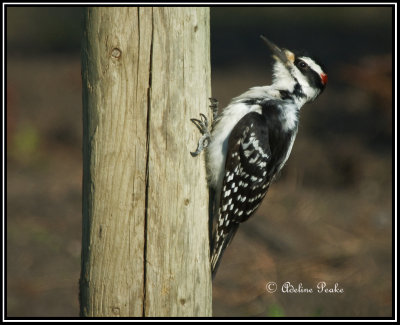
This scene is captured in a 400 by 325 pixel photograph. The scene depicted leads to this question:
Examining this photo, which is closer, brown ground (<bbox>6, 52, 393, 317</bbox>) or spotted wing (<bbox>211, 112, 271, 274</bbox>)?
spotted wing (<bbox>211, 112, 271, 274</bbox>)

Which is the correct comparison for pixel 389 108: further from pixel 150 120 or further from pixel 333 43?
pixel 150 120

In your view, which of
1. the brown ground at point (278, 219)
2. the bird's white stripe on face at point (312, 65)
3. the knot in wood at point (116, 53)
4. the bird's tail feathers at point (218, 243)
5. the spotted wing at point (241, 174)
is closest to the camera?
the knot in wood at point (116, 53)

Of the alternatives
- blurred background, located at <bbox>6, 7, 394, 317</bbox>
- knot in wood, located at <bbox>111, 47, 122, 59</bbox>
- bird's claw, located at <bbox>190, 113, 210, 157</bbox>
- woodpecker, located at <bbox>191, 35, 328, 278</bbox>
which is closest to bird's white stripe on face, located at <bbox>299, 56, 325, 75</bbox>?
woodpecker, located at <bbox>191, 35, 328, 278</bbox>

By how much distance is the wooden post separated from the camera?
10.1 feet

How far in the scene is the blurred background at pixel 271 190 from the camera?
5.91 meters

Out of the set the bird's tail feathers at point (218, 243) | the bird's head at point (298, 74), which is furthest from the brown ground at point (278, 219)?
the bird's head at point (298, 74)

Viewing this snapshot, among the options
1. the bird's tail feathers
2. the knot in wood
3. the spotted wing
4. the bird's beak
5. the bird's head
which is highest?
the bird's beak

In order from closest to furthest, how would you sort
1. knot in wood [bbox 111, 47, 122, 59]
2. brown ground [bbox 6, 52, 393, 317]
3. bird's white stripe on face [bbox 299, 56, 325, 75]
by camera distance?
knot in wood [bbox 111, 47, 122, 59] < bird's white stripe on face [bbox 299, 56, 325, 75] < brown ground [bbox 6, 52, 393, 317]

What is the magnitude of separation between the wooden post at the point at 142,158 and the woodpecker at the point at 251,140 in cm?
41

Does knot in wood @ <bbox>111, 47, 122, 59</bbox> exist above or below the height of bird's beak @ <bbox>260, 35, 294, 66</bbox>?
below

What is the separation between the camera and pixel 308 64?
439 centimetres

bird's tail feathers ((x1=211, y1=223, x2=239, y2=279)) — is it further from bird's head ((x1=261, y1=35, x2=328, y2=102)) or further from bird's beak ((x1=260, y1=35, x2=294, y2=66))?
bird's beak ((x1=260, y1=35, x2=294, y2=66))

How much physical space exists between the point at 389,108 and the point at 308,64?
199 inches

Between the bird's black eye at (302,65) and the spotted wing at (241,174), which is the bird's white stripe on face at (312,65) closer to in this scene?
the bird's black eye at (302,65)
